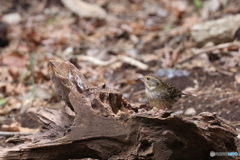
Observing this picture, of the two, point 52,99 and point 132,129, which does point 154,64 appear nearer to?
point 52,99

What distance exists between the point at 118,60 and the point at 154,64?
841 millimetres

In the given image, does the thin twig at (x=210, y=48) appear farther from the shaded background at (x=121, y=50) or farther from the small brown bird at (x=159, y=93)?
the small brown bird at (x=159, y=93)

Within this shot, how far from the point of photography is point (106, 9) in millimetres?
12961

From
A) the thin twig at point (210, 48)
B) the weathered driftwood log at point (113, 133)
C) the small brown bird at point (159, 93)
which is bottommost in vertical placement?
the weathered driftwood log at point (113, 133)

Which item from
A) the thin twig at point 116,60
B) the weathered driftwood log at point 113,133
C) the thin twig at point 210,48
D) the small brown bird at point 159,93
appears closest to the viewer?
the weathered driftwood log at point 113,133

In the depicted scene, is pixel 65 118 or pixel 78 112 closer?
pixel 78 112

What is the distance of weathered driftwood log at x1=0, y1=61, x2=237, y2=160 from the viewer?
11.9 feet

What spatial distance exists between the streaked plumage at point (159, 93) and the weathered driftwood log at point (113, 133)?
0.85 metres

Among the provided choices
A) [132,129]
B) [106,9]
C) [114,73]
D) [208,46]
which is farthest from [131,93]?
[106,9]

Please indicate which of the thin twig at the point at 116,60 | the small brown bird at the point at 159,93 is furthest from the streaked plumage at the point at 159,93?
the thin twig at the point at 116,60

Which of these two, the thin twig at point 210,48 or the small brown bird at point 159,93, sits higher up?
the thin twig at point 210,48

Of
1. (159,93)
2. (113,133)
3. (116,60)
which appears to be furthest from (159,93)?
(116,60)

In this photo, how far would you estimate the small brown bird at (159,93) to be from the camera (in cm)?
495

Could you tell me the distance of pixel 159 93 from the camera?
4.96m
